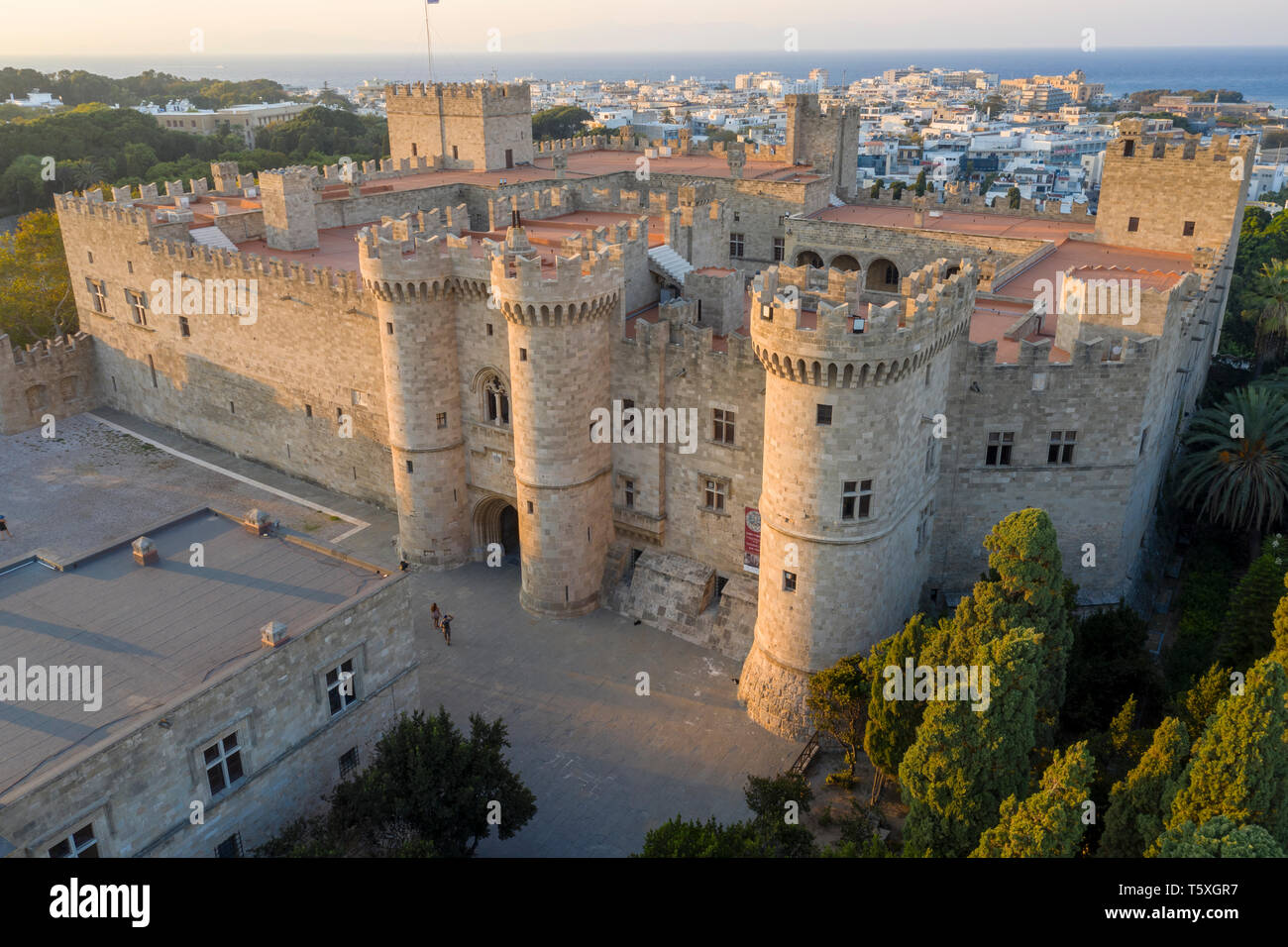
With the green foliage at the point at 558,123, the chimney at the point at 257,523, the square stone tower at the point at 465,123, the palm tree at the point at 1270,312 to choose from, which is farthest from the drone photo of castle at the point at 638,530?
the green foliage at the point at 558,123

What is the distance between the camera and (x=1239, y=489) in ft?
120

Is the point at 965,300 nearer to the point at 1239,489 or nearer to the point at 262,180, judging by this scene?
the point at 1239,489

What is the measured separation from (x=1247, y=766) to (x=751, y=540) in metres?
16.6

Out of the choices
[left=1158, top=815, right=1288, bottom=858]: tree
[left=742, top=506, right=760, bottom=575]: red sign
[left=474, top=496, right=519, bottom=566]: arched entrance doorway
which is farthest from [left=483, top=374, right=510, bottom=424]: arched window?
[left=1158, top=815, right=1288, bottom=858]: tree

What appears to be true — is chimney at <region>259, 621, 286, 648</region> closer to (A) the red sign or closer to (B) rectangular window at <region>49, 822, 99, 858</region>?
(B) rectangular window at <region>49, 822, 99, 858</region>

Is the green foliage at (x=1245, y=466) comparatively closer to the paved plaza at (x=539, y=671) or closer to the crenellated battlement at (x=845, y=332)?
the crenellated battlement at (x=845, y=332)

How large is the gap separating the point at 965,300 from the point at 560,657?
1674 cm

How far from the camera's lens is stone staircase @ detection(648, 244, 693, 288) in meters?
36.3

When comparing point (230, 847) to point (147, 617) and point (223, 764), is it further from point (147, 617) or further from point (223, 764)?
point (147, 617)

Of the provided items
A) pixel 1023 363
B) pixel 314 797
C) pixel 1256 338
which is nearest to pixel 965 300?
pixel 1023 363

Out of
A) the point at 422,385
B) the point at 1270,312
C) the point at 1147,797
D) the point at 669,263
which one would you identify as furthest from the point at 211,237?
the point at 1270,312

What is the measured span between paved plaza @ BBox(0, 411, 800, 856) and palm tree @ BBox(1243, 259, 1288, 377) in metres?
36.1

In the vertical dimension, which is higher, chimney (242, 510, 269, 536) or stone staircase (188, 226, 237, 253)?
stone staircase (188, 226, 237, 253)

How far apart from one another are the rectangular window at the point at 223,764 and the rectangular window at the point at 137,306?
3288cm
